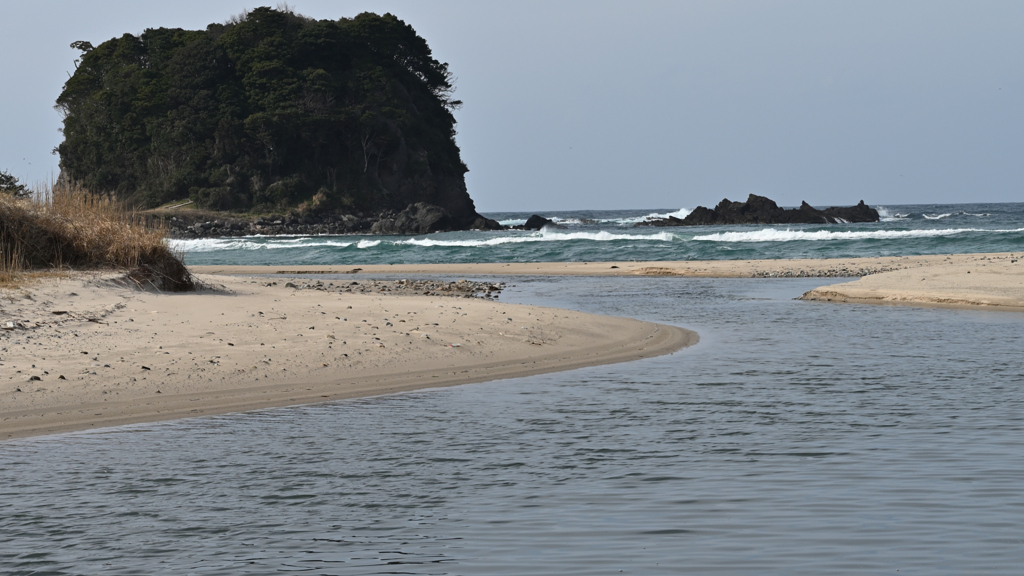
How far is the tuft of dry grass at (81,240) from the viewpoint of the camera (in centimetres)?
1413

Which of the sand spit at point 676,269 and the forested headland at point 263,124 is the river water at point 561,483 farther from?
the forested headland at point 263,124

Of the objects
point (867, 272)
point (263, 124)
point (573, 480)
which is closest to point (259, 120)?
point (263, 124)

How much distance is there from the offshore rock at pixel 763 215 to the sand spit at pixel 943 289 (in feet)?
228

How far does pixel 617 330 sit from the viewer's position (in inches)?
575

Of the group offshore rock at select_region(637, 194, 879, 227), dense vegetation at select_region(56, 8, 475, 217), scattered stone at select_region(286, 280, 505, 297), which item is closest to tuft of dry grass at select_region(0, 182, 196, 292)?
scattered stone at select_region(286, 280, 505, 297)

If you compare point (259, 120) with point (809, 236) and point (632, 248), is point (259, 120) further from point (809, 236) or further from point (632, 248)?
point (809, 236)

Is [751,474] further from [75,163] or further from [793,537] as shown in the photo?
[75,163]

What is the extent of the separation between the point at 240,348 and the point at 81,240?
18.4 ft

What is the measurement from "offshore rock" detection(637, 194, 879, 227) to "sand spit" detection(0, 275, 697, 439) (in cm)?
7962

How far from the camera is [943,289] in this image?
19766mm

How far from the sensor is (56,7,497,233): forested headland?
295 feet

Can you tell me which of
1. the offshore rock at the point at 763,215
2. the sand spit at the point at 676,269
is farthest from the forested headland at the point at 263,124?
the sand spit at the point at 676,269

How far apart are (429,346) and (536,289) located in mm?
14091

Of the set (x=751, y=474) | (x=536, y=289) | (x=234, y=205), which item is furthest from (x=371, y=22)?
(x=751, y=474)
